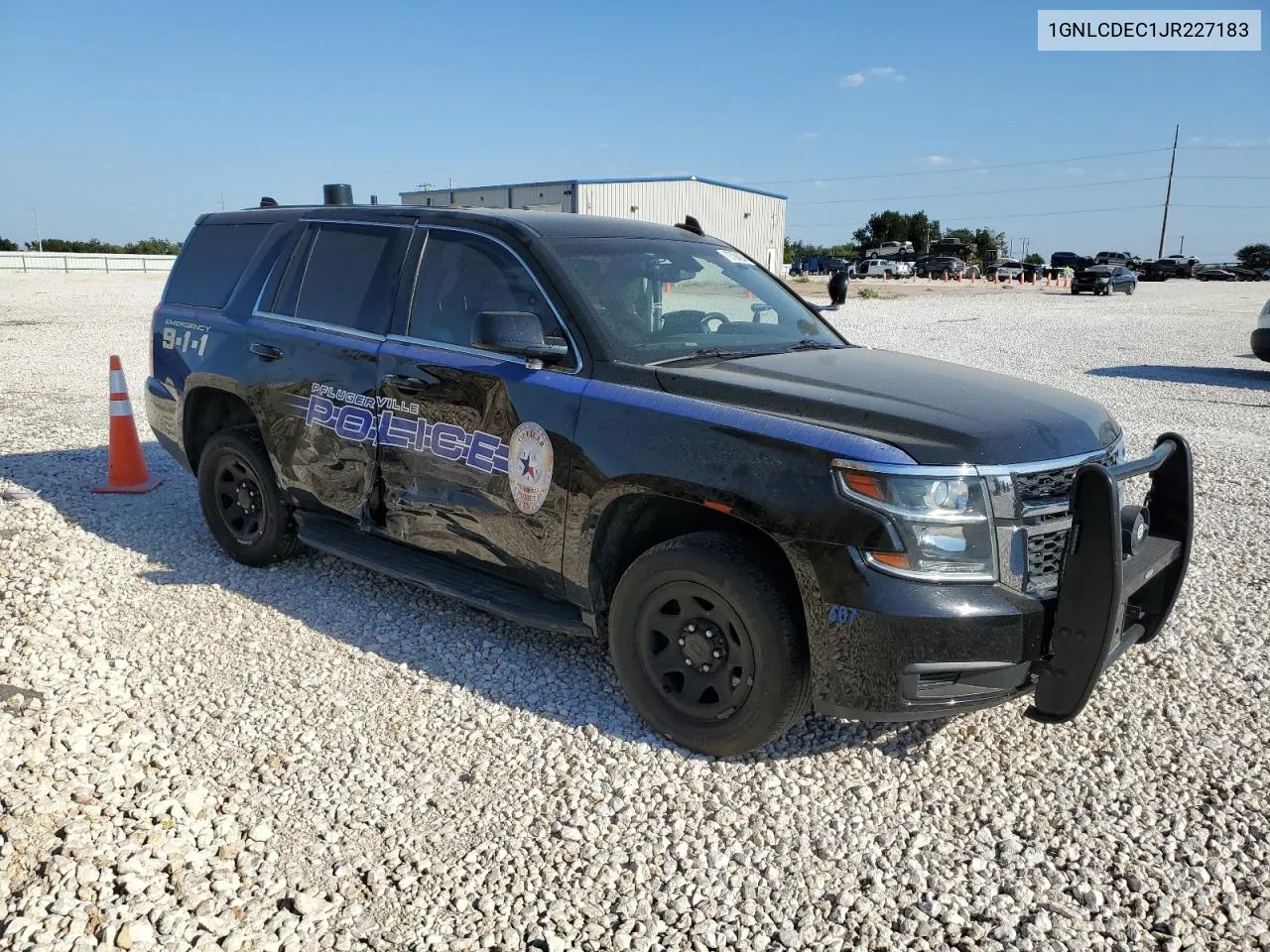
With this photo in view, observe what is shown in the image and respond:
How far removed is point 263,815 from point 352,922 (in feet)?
2.14

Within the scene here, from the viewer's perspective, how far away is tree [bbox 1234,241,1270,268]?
72625 mm

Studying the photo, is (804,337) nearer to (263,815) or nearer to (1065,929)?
(1065,929)

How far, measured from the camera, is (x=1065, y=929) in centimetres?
270

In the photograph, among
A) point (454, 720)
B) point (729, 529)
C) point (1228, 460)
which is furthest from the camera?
point (1228, 460)

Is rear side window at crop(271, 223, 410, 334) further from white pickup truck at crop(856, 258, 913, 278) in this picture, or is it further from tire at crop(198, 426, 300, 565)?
white pickup truck at crop(856, 258, 913, 278)

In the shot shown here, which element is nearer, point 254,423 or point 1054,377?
point 254,423

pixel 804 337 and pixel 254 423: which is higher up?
pixel 804 337

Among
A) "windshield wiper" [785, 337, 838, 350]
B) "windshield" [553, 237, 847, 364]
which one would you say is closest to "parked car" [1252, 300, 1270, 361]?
"windshield" [553, 237, 847, 364]

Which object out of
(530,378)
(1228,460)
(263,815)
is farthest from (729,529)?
(1228,460)

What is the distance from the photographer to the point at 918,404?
11.1 ft

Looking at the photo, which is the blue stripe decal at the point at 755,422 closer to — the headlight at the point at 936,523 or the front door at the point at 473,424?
the headlight at the point at 936,523

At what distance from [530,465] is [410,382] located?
83 centimetres

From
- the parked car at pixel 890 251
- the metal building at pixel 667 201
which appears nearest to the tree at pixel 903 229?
the parked car at pixel 890 251

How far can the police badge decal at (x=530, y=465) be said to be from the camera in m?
3.81
